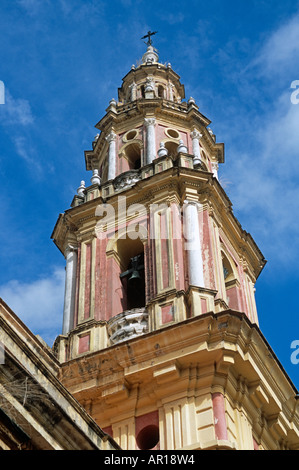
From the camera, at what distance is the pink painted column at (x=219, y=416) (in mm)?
14883

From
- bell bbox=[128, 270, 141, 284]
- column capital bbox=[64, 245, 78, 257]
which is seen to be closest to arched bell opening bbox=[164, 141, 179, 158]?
column capital bbox=[64, 245, 78, 257]

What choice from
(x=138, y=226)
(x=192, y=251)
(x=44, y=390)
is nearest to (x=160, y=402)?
(x=192, y=251)

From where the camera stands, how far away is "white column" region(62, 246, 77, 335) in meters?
19.4

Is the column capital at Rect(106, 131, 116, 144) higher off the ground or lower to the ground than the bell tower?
higher

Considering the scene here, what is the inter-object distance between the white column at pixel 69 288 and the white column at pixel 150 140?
3350 millimetres

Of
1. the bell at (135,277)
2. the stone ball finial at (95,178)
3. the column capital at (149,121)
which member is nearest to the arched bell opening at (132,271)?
the bell at (135,277)

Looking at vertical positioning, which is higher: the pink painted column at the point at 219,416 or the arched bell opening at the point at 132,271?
the arched bell opening at the point at 132,271

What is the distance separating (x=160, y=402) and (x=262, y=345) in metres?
2.37

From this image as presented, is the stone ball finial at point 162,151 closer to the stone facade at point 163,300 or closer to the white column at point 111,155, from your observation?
the stone facade at point 163,300

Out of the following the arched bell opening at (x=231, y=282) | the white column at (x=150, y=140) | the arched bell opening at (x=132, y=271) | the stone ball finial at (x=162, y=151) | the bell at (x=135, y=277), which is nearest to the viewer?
the bell at (x=135, y=277)

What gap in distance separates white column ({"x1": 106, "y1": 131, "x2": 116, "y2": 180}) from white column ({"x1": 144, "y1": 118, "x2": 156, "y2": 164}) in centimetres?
104

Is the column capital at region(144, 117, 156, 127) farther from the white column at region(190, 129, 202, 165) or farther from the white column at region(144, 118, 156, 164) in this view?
the white column at region(190, 129, 202, 165)

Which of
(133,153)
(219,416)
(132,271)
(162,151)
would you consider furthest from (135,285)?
(219,416)

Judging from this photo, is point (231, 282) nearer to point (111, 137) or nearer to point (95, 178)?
point (95, 178)
